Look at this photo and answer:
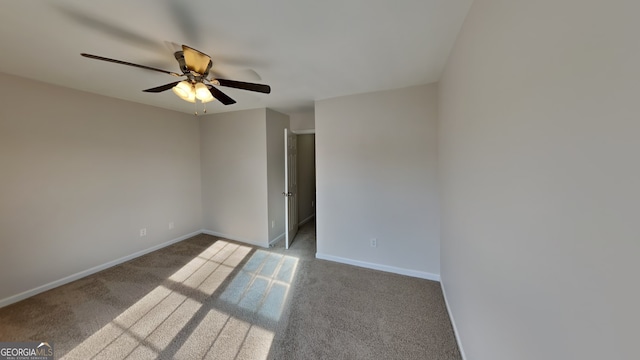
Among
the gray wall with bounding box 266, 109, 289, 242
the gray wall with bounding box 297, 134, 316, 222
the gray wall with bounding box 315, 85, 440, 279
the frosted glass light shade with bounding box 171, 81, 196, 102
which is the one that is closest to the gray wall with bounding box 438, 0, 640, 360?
the gray wall with bounding box 315, 85, 440, 279

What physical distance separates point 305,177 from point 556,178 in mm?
4330

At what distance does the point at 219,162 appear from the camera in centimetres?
383

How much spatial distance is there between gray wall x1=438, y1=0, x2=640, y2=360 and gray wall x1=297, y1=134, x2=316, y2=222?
11.8 feet

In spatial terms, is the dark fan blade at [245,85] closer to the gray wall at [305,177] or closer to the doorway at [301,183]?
the doorway at [301,183]

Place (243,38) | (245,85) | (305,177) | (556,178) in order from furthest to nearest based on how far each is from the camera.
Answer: (305,177), (245,85), (243,38), (556,178)

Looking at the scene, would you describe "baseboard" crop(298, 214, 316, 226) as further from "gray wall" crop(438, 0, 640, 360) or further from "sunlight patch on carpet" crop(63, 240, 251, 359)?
"gray wall" crop(438, 0, 640, 360)

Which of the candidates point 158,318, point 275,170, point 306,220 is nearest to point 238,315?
point 158,318

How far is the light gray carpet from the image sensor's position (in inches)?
63.9

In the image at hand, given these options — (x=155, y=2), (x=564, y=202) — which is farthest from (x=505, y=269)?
(x=155, y=2)

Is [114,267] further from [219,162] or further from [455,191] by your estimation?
[455,191]

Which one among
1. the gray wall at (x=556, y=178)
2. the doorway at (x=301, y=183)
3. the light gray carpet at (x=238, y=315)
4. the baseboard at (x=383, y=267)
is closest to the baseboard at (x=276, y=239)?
the doorway at (x=301, y=183)

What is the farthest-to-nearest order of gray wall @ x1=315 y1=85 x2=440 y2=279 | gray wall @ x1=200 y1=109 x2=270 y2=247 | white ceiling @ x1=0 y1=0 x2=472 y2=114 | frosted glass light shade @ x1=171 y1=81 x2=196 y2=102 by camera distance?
gray wall @ x1=200 y1=109 x2=270 y2=247 < gray wall @ x1=315 y1=85 x2=440 y2=279 < frosted glass light shade @ x1=171 y1=81 x2=196 y2=102 < white ceiling @ x1=0 y1=0 x2=472 y2=114

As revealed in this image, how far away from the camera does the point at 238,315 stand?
1973 millimetres

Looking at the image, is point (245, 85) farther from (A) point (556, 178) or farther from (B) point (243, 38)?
(A) point (556, 178)
